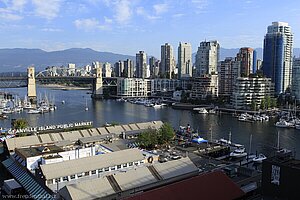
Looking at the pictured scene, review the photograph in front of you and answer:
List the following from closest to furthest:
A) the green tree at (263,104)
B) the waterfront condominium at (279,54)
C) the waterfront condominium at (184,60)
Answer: the green tree at (263,104) → the waterfront condominium at (279,54) → the waterfront condominium at (184,60)

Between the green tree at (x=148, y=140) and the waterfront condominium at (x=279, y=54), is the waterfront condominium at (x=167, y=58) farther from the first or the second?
the green tree at (x=148, y=140)

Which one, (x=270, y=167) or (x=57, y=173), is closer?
(x=270, y=167)

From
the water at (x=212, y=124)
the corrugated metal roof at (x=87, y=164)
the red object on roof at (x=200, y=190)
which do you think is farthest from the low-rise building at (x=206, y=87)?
the red object on roof at (x=200, y=190)

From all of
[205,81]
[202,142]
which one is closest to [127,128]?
[202,142]

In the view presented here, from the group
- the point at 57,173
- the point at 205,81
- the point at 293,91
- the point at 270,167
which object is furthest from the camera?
the point at 205,81

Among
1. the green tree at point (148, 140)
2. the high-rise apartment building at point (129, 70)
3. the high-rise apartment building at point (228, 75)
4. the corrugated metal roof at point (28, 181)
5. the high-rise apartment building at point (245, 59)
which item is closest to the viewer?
the corrugated metal roof at point (28, 181)

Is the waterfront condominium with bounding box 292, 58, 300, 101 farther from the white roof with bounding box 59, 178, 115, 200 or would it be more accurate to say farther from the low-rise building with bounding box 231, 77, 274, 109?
the white roof with bounding box 59, 178, 115, 200

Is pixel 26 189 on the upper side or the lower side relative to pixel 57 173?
lower

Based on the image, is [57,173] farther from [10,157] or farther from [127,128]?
[127,128]
